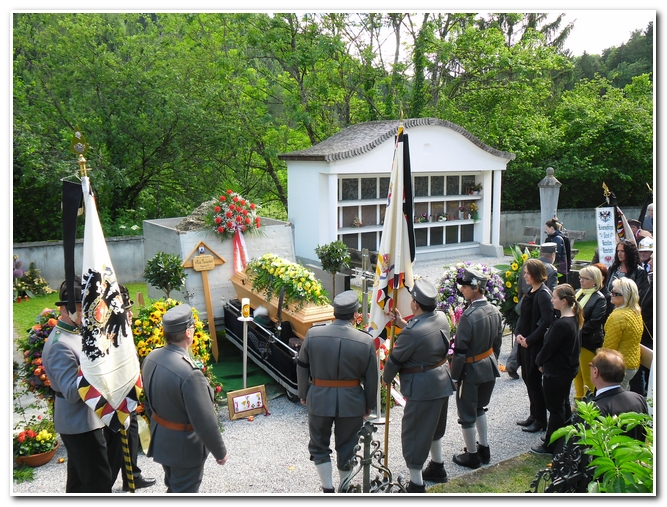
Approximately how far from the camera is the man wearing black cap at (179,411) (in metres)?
4.11

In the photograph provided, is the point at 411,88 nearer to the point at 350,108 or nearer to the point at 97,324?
the point at 350,108

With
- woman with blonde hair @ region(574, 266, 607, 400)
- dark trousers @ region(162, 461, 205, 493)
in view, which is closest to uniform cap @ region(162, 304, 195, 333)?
dark trousers @ region(162, 461, 205, 493)

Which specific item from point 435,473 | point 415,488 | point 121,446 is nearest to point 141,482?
point 121,446

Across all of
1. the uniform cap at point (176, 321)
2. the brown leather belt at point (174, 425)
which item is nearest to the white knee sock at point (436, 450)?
the brown leather belt at point (174, 425)

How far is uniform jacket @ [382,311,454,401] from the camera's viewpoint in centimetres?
499

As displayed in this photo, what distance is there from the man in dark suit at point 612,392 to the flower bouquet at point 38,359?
4857mm

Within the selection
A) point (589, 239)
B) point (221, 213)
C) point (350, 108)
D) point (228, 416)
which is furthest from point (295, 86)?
point (228, 416)

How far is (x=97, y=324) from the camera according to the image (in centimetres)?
450

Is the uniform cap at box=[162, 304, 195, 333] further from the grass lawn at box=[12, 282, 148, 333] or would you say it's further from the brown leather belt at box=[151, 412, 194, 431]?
the grass lawn at box=[12, 282, 148, 333]

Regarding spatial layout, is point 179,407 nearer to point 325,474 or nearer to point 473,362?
point 325,474

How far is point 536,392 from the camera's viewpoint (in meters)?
6.39

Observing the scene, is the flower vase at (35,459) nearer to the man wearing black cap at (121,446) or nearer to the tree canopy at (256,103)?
the man wearing black cap at (121,446)

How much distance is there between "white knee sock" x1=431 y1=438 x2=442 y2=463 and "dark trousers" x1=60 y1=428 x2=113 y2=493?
9.13ft
